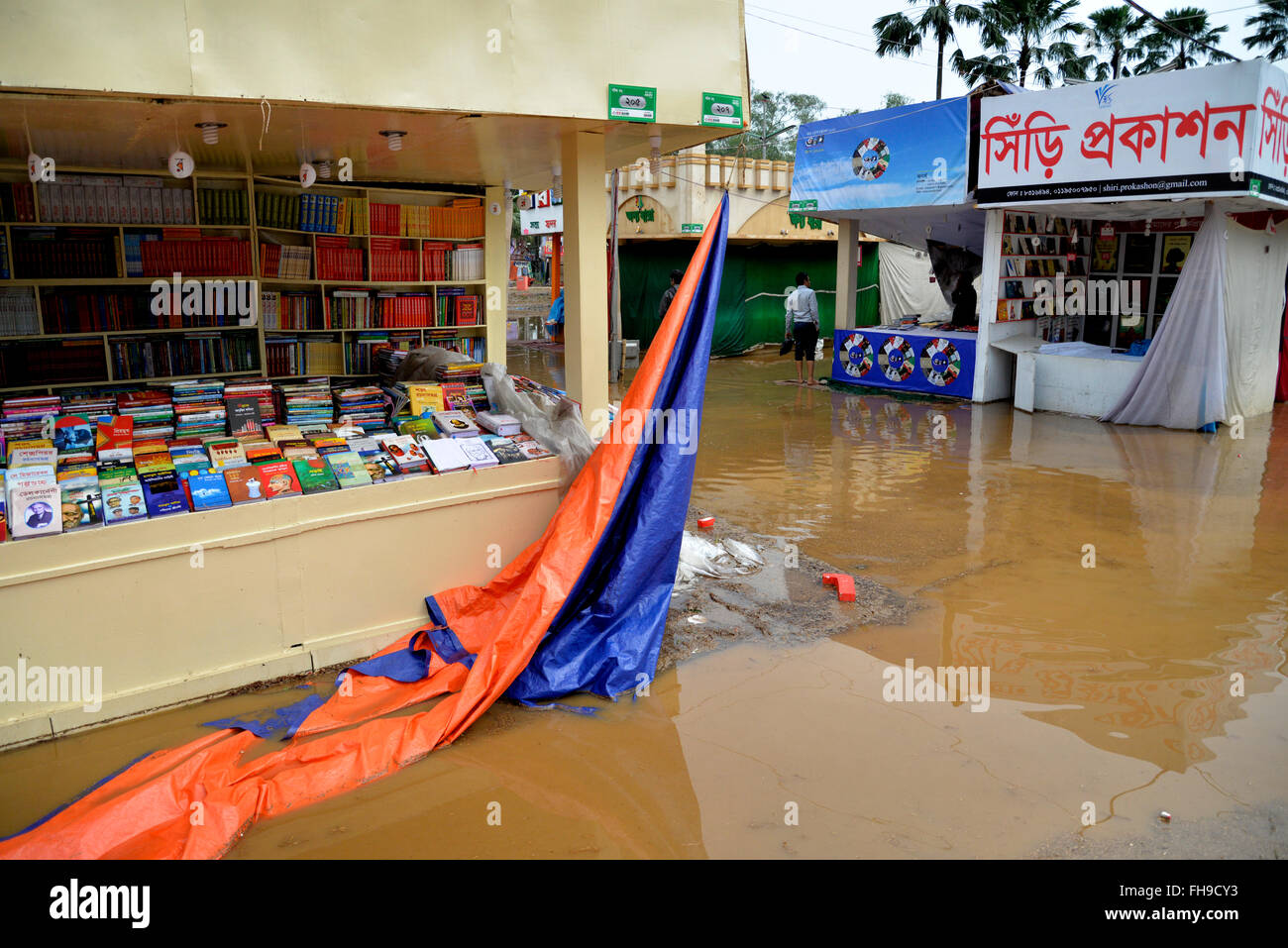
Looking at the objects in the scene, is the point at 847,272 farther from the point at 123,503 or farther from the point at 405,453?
the point at 123,503

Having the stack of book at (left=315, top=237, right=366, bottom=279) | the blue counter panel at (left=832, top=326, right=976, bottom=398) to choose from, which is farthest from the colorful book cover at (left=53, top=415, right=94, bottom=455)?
the blue counter panel at (left=832, top=326, right=976, bottom=398)

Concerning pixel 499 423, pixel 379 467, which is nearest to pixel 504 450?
pixel 499 423

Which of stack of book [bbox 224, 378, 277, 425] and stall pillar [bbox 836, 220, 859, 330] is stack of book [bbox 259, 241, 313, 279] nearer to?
stack of book [bbox 224, 378, 277, 425]

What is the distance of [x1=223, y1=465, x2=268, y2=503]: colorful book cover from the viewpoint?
437 cm

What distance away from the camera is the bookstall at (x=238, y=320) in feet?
12.9

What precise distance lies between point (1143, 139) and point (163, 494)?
9.79 m

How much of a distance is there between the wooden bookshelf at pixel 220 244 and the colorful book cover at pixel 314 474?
2421 millimetres

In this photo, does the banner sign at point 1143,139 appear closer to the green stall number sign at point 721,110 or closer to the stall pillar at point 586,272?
the green stall number sign at point 721,110

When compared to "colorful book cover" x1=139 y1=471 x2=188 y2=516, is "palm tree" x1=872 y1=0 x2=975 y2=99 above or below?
above

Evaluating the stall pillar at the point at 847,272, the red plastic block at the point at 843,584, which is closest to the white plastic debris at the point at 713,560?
the red plastic block at the point at 843,584

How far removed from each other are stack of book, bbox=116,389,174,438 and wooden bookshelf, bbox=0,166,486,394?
1.69 metres

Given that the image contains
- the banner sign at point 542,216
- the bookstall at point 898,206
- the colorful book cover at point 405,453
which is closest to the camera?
the colorful book cover at point 405,453

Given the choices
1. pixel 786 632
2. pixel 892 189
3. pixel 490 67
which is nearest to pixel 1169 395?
pixel 892 189

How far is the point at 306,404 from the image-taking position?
559 cm
